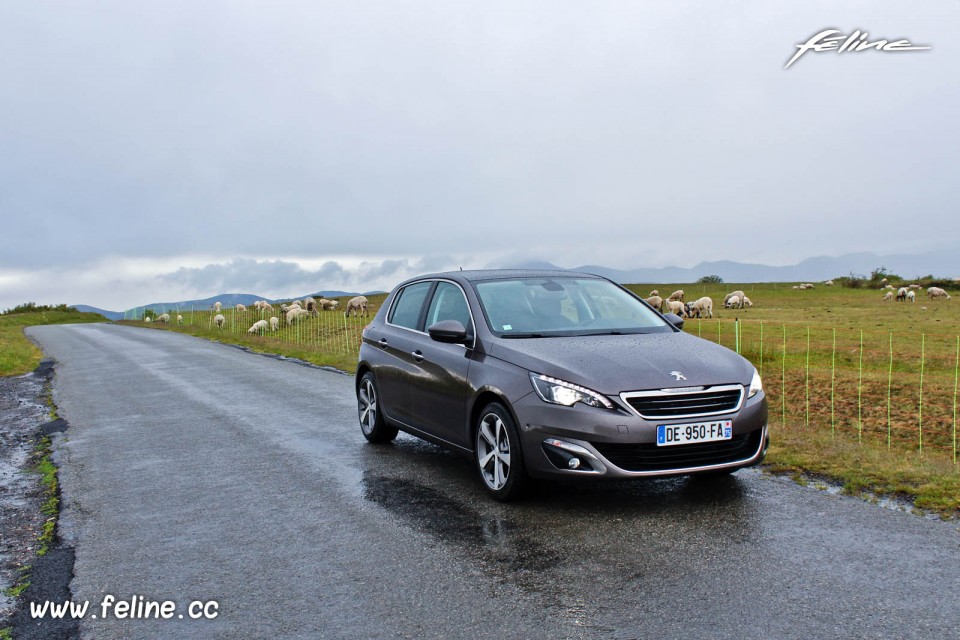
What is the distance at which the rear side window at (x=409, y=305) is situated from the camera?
28.1ft

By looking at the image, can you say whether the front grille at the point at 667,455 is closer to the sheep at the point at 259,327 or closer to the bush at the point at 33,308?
the sheep at the point at 259,327

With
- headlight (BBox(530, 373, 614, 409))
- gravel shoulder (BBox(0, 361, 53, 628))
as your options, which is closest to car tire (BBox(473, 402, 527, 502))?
headlight (BBox(530, 373, 614, 409))

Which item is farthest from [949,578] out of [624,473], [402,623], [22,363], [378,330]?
[22,363]

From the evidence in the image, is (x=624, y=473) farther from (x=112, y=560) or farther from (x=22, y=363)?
(x=22, y=363)

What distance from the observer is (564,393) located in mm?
6027

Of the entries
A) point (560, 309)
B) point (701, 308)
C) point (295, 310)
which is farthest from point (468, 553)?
point (295, 310)

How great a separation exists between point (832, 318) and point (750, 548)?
2859 centimetres

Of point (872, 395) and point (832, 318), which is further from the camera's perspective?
point (832, 318)

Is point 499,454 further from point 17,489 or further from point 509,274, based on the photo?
point 17,489

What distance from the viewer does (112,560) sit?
550cm

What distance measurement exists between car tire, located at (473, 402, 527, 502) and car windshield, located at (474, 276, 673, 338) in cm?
73

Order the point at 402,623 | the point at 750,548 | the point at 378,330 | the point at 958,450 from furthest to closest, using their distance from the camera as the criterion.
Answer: the point at 958,450
the point at 378,330
the point at 750,548
the point at 402,623

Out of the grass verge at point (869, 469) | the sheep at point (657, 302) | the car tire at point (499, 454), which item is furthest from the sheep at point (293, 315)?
the car tire at point (499, 454)

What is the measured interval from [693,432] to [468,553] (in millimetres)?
1791
